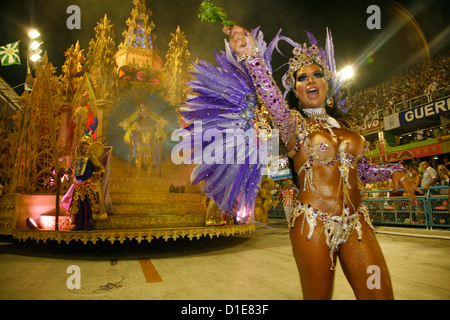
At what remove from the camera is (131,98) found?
1172 centimetres

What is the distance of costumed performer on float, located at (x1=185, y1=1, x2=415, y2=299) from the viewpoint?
5.43 feet

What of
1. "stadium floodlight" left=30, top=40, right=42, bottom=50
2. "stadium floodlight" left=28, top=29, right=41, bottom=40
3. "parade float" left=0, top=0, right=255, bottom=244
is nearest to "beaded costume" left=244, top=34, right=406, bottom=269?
"parade float" left=0, top=0, right=255, bottom=244

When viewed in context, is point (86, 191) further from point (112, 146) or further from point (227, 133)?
point (227, 133)

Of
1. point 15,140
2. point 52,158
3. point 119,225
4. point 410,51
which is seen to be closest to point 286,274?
point 119,225

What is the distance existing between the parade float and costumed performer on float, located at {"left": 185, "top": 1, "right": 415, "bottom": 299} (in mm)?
4504

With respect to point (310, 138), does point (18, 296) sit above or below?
below

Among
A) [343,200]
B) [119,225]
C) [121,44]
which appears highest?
[121,44]

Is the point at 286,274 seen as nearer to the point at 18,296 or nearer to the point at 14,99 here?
the point at 18,296

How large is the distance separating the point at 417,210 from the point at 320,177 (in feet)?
30.8

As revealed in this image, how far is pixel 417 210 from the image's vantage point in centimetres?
886

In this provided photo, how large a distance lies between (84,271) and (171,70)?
10094mm

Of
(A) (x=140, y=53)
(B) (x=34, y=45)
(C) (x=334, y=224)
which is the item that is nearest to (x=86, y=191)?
(C) (x=334, y=224)

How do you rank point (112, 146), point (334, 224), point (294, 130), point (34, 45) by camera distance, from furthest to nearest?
point (34, 45)
point (112, 146)
point (294, 130)
point (334, 224)

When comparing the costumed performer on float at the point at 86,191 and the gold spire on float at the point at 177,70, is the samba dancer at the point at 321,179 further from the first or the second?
the gold spire on float at the point at 177,70
